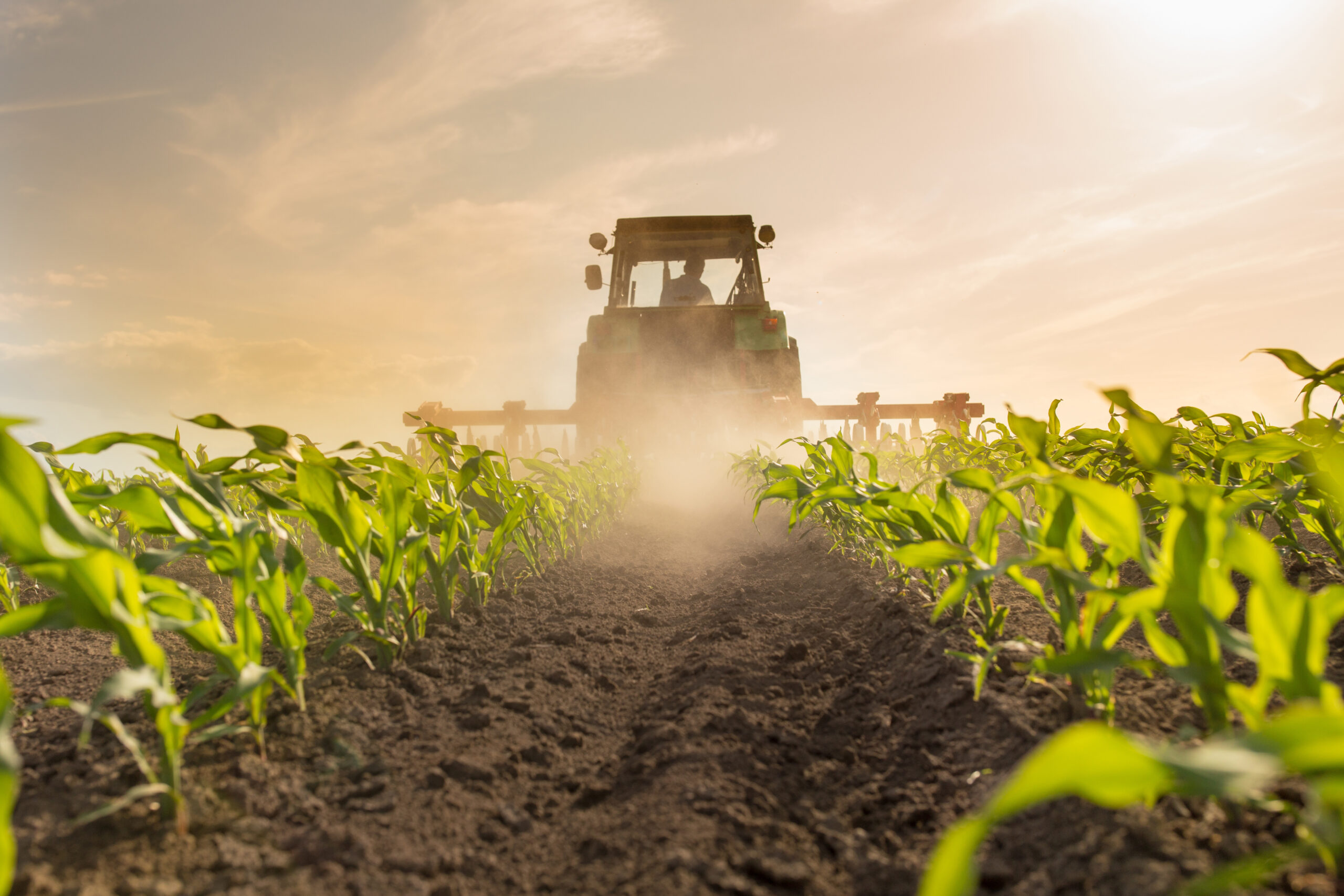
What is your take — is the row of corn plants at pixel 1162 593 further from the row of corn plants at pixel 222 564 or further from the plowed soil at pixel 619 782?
the row of corn plants at pixel 222 564

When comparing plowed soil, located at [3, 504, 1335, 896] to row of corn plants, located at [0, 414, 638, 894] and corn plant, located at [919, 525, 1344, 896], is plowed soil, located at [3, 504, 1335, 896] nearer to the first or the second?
row of corn plants, located at [0, 414, 638, 894]

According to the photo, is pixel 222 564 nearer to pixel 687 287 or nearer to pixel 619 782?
pixel 619 782

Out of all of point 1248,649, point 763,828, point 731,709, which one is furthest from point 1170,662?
point 731,709

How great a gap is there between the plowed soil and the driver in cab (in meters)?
6.52

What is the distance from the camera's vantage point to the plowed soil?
0.89 meters

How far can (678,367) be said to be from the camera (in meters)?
7.30

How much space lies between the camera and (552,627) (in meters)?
2.20

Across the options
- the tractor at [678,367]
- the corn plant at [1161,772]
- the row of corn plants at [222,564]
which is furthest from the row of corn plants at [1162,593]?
the tractor at [678,367]

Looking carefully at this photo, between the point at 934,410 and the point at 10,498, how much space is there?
8.71m

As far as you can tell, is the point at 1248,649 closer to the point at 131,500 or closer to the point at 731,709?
the point at 731,709

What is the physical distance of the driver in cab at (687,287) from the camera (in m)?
8.16

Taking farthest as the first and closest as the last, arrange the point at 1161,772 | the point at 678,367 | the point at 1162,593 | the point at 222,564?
the point at 678,367
the point at 222,564
the point at 1162,593
the point at 1161,772

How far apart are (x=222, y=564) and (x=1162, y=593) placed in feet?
5.07

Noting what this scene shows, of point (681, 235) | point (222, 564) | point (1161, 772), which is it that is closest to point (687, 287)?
point (681, 235)
